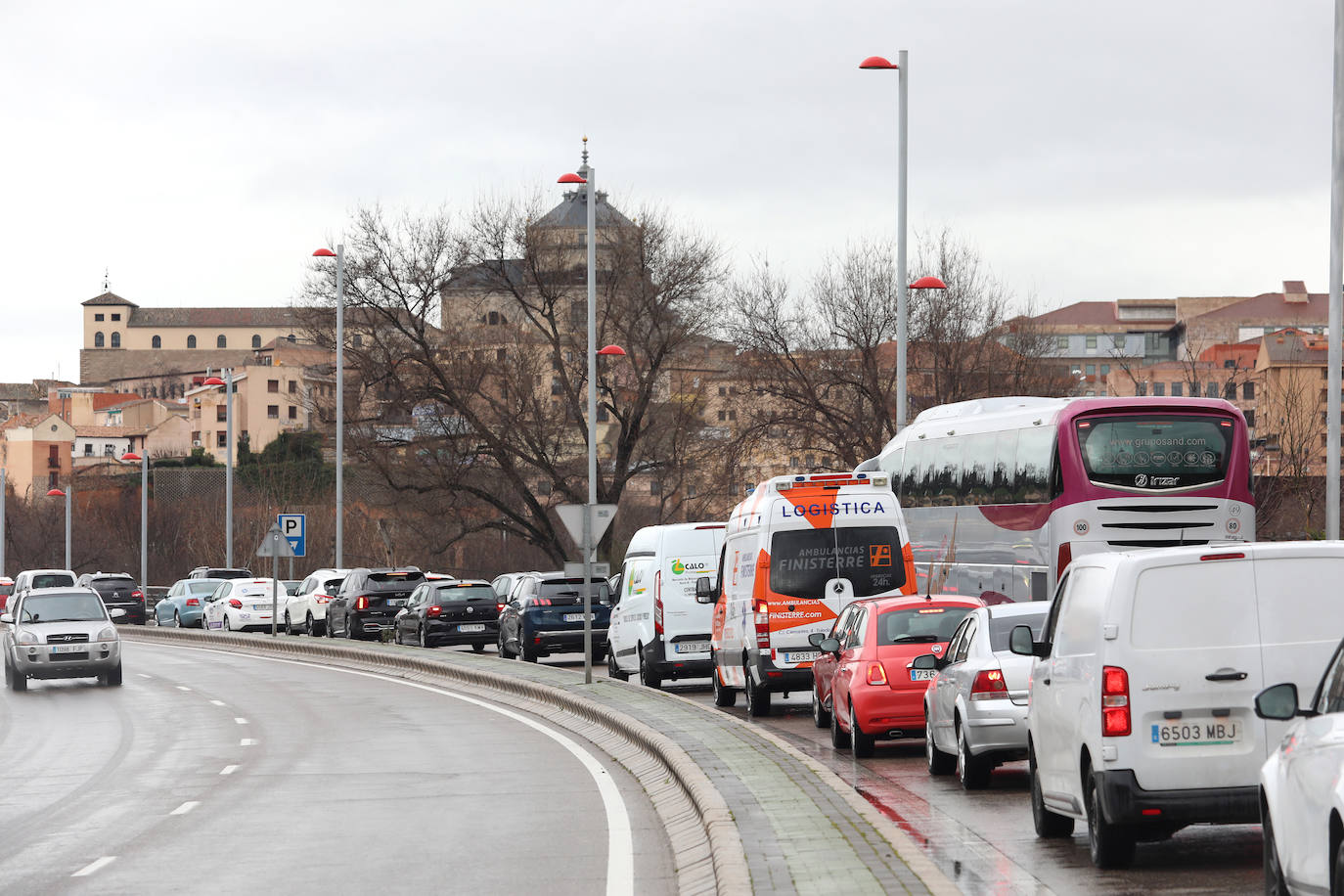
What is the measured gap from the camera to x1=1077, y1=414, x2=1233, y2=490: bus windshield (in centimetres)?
2548

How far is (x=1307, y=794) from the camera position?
7.34 meters

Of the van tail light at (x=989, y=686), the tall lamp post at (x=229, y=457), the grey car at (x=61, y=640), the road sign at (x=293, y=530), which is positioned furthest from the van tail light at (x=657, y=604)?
the tall lamp post at (x=229, y=457)

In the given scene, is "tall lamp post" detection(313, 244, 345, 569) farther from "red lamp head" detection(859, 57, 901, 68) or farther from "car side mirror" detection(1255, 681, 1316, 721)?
"car side mirror" detection(1255, 681, 1316, 721)

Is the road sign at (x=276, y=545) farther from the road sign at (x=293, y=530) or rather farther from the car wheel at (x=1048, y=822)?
the car wheel at (x=1048, y=822)

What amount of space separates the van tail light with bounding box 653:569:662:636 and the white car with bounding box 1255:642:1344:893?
20.0 m

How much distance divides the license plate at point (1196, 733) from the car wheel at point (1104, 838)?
0.50 metres

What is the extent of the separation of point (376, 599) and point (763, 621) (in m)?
27.0

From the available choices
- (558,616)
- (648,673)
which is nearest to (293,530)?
(558,616)

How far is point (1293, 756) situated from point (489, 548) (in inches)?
3434

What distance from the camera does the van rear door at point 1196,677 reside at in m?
10.2

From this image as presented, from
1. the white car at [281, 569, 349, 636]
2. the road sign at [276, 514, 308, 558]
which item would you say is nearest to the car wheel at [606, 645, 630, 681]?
the road sign at [276, 514, 308, 558]

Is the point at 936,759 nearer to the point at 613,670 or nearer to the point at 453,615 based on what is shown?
the point at 613,670

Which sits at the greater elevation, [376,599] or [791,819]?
[791,819]

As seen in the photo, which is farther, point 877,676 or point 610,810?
point 877,676
